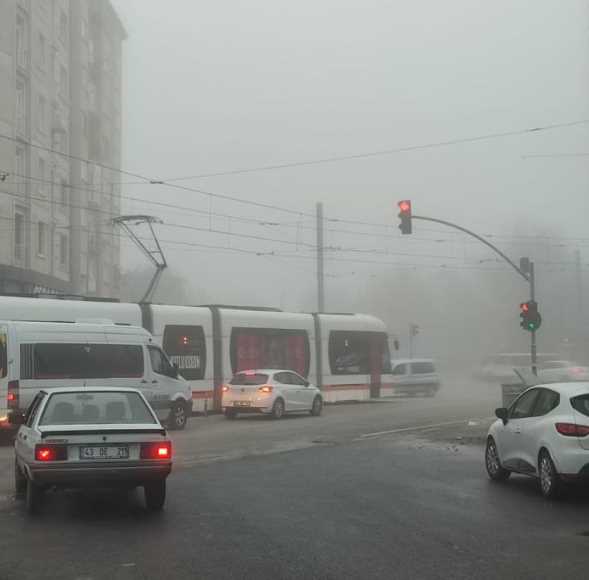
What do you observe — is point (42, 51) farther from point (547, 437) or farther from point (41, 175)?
point (547, 437)

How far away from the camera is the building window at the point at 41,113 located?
41844 mm

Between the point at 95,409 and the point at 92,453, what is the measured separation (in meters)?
0.93

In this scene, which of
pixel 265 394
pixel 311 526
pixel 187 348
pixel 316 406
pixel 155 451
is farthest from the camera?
pixel 187 348

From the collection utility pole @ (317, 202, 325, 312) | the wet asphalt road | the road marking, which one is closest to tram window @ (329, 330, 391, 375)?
the road marking

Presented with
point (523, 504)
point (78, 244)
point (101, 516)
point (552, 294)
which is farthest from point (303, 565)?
point (552, 294)

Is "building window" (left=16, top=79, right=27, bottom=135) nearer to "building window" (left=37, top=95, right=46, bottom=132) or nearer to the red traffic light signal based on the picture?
"building window" (left=37, top=95, right=46, bottom=132)

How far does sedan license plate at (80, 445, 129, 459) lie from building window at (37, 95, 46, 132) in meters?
34.3

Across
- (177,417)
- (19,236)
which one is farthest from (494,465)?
(19,236)

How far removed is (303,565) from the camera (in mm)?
7379

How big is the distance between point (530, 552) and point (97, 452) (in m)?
4.43

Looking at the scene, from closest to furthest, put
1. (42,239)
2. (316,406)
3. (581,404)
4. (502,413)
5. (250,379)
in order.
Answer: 1. (581,404)
2. (502,413)
3. (250,379)
4. (316,406)
5. (42,239)

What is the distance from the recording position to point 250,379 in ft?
87.6

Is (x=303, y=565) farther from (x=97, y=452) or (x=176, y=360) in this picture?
(x=176, y=360)

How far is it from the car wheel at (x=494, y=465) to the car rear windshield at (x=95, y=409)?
4.94 meters
